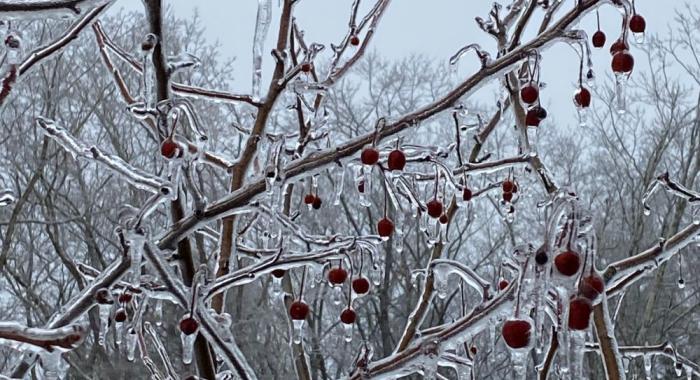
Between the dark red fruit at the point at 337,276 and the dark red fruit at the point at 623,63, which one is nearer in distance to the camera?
the dark red fruit at the point at 623,63

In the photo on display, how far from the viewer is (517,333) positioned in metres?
0.97

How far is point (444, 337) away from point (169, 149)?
23.9 inches

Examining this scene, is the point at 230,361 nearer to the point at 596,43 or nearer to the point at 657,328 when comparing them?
the point at 596,43

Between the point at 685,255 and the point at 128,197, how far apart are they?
752 cm

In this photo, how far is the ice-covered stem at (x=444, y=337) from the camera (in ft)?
3.58

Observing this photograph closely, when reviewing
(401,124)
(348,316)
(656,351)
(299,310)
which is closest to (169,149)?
(401,124)

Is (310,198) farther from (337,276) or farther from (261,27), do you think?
(261,27)

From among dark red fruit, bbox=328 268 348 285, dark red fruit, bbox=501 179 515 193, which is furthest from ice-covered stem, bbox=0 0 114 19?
dark red fruit, bbox=501 179 515 193

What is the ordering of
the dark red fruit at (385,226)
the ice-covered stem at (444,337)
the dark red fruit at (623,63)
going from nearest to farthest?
1. the ice-covered stem at (444,337)
2. the dark red fruit at (623,63)
3. the dark red fruit at (385,226)

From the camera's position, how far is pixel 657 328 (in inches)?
401

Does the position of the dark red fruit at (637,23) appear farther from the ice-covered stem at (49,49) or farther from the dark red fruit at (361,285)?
the ice-covered stem at (49,49)

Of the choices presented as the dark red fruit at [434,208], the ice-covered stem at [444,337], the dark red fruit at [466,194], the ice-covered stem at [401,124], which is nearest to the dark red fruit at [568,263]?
the ice-covered stem at [444,337]

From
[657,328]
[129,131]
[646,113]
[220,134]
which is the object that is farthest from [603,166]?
[129,131]

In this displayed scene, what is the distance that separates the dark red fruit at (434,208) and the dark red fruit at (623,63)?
1.67ft
